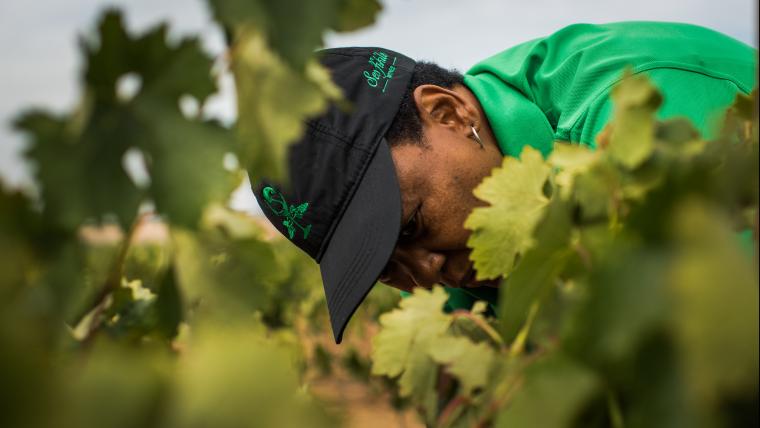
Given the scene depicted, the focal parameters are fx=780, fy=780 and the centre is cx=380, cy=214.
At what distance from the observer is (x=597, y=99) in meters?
1.98

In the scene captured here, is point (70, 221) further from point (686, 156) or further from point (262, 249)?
point (686, 156)

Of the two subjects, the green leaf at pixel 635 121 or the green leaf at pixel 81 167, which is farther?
the green leaf at pixel 635 121

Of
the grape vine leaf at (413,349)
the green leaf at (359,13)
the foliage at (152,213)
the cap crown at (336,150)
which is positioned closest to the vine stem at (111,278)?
the foliage at (152,213)

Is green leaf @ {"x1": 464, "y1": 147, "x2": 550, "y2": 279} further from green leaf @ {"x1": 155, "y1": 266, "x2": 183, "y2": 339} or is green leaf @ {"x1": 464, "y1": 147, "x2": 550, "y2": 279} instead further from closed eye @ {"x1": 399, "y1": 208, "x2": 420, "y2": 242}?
closed eye @ {"x1": 399, "y1": 208, "x2": 420, "y2": 242}

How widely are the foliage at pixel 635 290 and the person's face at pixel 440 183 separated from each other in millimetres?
1020

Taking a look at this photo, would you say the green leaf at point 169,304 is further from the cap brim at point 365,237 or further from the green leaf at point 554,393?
the cap brim at point 365,237

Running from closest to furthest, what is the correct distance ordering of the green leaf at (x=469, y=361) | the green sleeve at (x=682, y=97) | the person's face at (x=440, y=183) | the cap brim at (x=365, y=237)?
the green leaf at (x=469, y=361), the green sleeve at (x=682, y=97), the cap brim at (x=365, y=237), the person's face at (x=440, y=183)

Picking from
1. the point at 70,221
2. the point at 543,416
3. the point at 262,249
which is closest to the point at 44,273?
the point at 70,221

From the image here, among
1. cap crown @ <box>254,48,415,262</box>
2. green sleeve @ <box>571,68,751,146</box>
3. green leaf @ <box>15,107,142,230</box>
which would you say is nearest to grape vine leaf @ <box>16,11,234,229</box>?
green leaf @ <box>15,107,142,230</box>

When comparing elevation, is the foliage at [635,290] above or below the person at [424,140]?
above

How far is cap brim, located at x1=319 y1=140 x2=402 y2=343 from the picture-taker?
202 cm

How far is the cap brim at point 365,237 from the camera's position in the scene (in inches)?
79.4

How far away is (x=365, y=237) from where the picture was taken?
2.09 meters

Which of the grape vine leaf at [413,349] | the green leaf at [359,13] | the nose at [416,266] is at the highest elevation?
the green leaf at [359,13]
